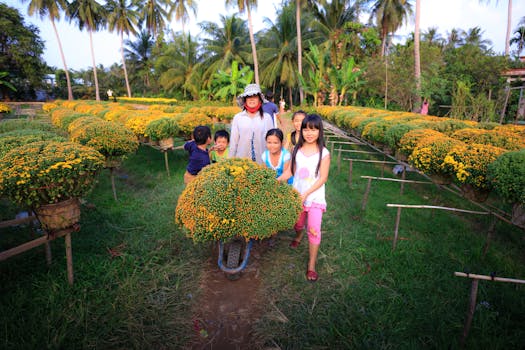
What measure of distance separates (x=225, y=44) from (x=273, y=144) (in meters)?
27.1

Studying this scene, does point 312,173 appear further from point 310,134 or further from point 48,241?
point 48,241

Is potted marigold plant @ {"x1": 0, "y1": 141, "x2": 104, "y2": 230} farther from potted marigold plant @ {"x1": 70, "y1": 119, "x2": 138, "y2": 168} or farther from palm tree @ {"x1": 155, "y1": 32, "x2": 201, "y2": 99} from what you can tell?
palm tree @ {"x1": 155, "y1": 32, "x2": 201, "y2": 99}

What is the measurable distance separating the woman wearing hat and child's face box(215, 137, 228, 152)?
238 millimetres

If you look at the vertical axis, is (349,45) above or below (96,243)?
above

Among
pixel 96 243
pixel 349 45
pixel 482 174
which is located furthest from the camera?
pixel 349 45

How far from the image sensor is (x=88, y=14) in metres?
30.4

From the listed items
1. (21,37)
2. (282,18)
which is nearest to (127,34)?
(21,37)

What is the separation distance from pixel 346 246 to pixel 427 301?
→ 1.16 m

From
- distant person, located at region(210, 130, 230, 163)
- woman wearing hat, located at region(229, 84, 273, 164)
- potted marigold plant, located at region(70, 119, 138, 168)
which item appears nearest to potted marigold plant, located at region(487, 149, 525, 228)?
woman wearing hat, located at region(229, 84, 273, 164)

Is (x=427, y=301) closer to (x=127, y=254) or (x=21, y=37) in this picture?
(x=127, y=254)

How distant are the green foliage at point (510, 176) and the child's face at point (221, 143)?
3.12 meters

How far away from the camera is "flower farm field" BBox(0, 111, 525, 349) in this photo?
7.38 feet

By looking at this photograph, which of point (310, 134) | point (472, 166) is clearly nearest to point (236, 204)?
point (310, 134)

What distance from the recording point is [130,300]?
8.48 ft
